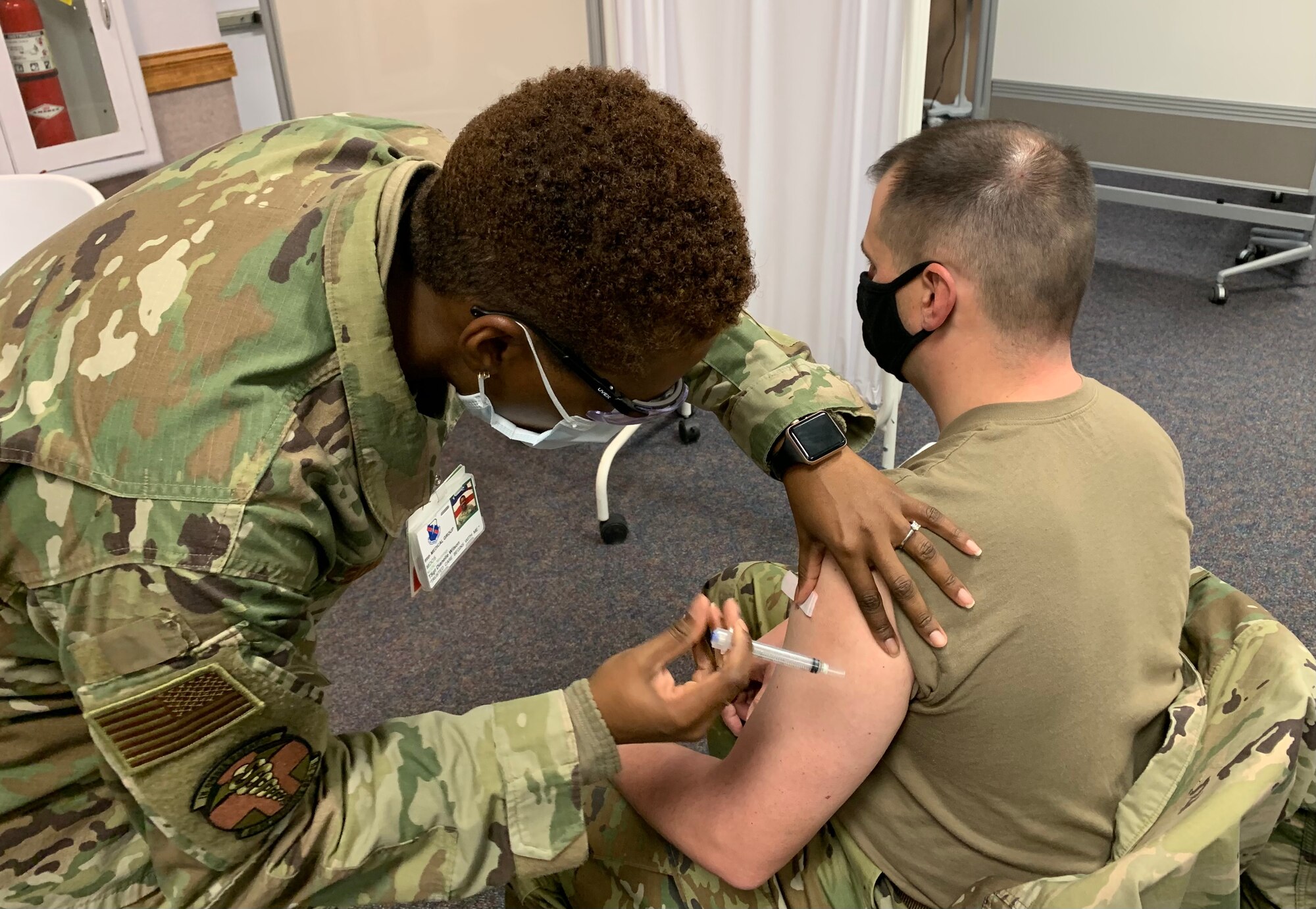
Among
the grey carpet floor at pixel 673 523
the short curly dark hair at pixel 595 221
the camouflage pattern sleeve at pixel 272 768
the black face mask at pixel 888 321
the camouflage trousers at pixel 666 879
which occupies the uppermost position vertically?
the short curly dark hair at pixel 595 221

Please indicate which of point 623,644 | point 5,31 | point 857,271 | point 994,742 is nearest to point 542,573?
point 623,644

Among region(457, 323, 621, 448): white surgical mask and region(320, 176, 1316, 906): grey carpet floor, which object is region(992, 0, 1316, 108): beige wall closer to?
region(320, 176, 1316, 906): grey carpet floor

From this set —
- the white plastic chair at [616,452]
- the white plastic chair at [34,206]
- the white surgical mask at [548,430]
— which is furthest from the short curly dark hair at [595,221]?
the white plastic chair at [616,452]

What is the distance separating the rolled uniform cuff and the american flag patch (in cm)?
31

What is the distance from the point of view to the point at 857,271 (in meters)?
Result: 2.57

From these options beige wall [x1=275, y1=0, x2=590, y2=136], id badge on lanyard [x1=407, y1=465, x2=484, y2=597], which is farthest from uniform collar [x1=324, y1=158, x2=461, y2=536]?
beige wall [x1=275, y1=0, x2=590, y2=136]

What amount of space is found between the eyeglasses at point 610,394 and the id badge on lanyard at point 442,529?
50cm

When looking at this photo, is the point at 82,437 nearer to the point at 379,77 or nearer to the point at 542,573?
Result: the point at 542,573

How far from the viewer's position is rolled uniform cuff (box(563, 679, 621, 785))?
961 mm

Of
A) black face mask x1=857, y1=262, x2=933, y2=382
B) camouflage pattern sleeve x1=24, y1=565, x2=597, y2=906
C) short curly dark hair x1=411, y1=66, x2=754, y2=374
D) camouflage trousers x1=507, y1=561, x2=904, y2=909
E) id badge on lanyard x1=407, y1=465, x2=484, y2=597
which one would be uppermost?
short curly dark hair x1=411, y1=66, x2=754, y2=374

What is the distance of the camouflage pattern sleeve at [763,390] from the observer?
1.30m

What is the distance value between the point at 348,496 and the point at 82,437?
0.24m

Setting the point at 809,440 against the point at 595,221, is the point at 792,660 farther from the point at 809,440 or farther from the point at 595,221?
the point at 595,221

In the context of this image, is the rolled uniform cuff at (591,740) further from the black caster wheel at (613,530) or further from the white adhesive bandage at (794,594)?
the black caster wheel at (613,530)
